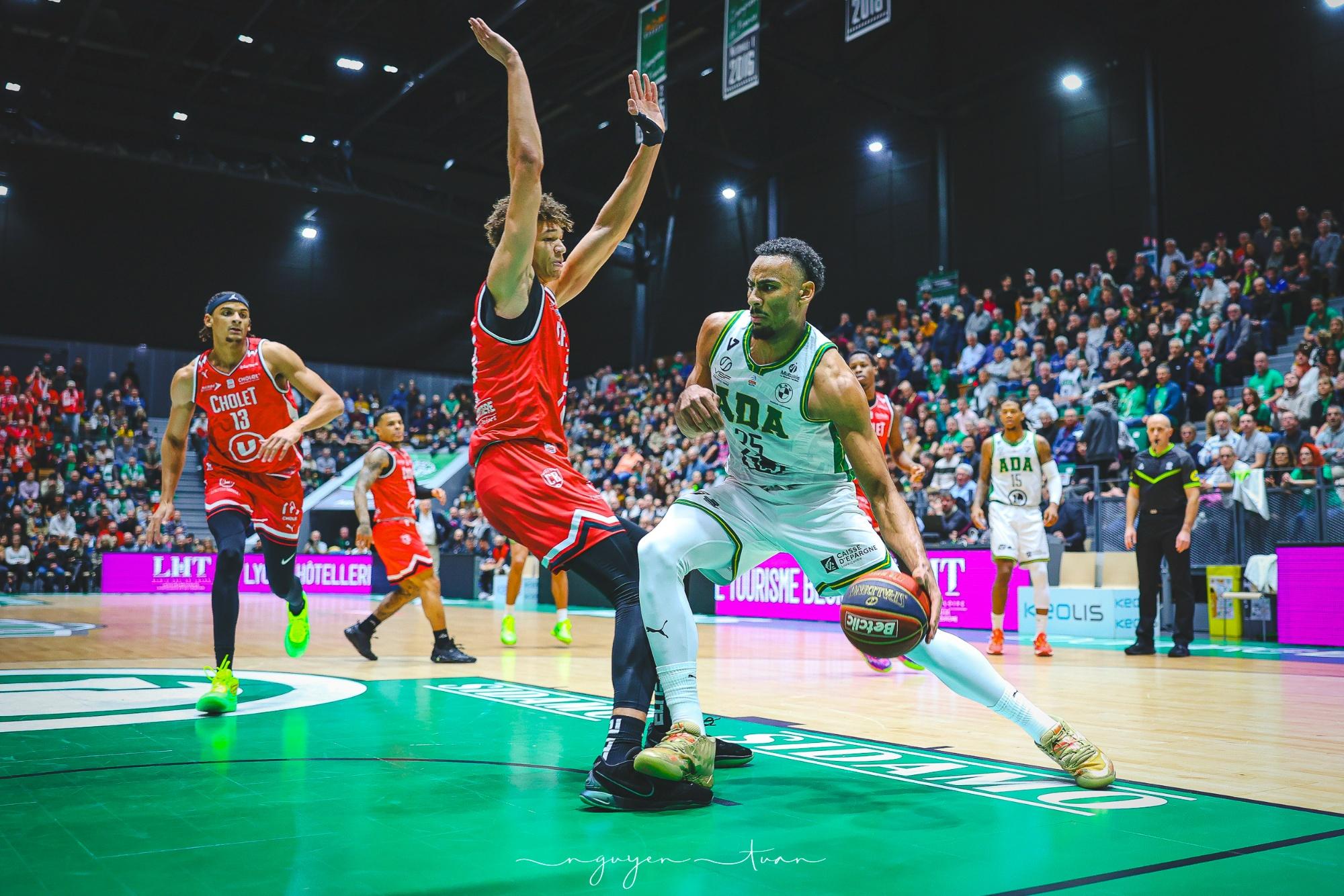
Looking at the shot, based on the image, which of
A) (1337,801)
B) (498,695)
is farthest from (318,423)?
(1337,801)

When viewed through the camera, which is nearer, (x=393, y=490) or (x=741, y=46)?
(x=393, y=490)

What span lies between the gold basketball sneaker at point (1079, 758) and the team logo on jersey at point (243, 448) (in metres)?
4.11

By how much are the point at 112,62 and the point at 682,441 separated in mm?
15654

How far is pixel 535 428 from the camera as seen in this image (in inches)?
154

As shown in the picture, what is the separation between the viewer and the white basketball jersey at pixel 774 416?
3.66 meters

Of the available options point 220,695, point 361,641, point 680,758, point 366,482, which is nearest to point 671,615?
point 680,758

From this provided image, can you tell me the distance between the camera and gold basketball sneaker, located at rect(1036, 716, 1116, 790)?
3.54m

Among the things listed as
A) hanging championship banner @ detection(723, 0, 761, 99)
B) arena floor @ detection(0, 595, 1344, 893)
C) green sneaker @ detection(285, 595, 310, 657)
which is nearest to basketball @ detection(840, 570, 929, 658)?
arena floor @ detection(0, 595, 1344, 893)

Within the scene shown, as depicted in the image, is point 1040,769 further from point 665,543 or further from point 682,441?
point 682,441

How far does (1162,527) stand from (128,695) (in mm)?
7924

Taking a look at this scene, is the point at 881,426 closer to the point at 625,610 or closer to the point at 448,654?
the point at 448,654

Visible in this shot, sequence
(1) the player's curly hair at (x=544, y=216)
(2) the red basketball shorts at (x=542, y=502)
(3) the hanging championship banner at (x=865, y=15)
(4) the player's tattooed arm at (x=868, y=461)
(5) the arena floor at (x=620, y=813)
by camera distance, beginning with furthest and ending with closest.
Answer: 1. (3) the hanging championship banner at (x=865, y=15)
2. (1) the player's curly hair at (x=544, y=216)
3. (2) the red basketball shorts at (x=542, y=502)
4. (4) the player's tattooed arm at (x=868, y=461)
5. (5) the arena floor at (x=620, y=813)

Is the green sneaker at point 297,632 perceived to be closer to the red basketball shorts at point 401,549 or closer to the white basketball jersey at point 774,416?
the red basketball shorts at point 401,549

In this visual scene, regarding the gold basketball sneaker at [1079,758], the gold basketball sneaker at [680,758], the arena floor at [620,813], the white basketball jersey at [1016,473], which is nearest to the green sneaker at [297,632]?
the arena floor at [620,813]
